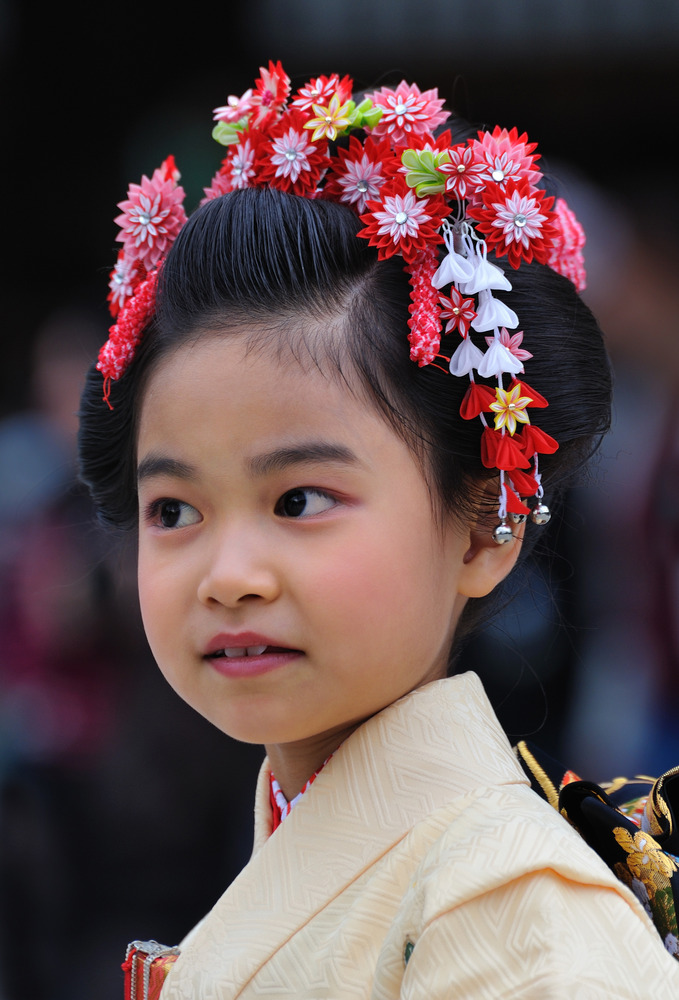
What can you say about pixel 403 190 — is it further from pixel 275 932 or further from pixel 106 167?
pixel 106 167

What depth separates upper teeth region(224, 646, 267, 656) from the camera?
1.21 meters

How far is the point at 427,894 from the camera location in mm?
1032

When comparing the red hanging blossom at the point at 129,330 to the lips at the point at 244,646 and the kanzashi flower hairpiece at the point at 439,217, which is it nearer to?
the kanzashi flower hairpiece at the point at 439,217

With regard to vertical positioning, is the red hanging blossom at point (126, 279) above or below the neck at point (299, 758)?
above

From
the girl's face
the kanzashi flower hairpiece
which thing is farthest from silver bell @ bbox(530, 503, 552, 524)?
the girl's face

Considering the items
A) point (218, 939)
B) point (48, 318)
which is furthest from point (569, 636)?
point (48, 318)

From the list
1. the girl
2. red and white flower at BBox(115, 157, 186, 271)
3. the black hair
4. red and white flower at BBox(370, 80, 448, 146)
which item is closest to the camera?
the girl

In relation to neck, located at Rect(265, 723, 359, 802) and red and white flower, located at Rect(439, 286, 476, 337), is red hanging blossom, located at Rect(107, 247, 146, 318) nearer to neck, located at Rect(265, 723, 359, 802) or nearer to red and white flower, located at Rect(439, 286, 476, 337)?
red and white flower, located at Rect(439, 286, 476, 337)

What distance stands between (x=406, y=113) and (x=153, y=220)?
1.15 ft

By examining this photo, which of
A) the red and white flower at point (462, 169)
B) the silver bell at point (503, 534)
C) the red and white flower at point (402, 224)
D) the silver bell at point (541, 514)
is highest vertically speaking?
the red and white flower at point (462, 169)

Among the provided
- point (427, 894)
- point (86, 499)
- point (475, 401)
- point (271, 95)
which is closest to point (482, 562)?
point (475, 401)

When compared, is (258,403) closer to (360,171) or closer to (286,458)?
(286,458)

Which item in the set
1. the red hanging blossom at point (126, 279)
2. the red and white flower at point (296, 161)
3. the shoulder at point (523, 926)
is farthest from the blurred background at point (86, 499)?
the shoulder at point (523, 926)

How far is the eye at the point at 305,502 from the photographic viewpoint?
3.91ft
